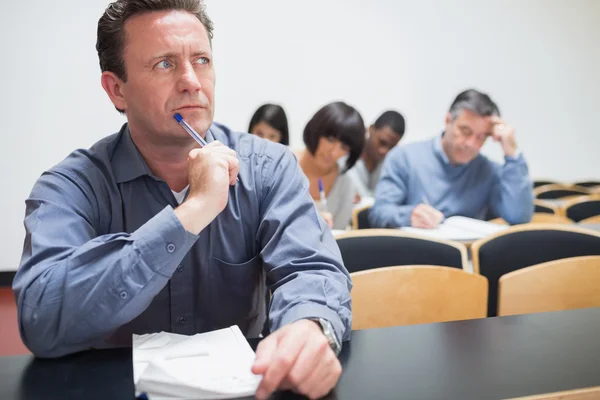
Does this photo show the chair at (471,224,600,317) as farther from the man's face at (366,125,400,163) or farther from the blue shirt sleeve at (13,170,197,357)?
the man's face at (366,125,400,163)

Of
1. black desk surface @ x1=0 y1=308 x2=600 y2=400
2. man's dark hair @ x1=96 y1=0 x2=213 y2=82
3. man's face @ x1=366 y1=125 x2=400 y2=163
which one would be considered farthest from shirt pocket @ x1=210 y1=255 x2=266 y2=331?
man's face @ x1=366 y1=125 x2=400 y2=163

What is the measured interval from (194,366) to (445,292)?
31.7 inches

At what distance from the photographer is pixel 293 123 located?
186 inches

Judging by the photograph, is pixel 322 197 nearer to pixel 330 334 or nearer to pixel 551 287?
pixel 551 287

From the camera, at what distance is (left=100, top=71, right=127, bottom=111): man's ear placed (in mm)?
1184

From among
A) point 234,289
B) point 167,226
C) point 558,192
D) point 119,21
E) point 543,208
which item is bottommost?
point 558,192

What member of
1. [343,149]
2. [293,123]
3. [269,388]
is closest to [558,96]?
[293,123]

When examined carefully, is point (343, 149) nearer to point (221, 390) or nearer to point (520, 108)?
point (221, 390)

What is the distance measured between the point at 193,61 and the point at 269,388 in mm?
718

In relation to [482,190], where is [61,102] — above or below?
above

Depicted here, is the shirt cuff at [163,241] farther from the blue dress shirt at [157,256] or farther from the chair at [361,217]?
the chair at [361,217]

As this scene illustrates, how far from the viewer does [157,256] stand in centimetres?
91

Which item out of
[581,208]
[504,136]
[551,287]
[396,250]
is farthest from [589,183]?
[396,250]

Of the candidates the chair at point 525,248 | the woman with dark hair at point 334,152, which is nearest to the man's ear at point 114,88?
the chair at point 525,248
